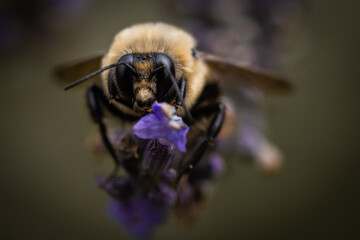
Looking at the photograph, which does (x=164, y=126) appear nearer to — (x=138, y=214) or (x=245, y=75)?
(x=138, y=214)

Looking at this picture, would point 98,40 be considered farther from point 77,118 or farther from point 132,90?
point 132,90

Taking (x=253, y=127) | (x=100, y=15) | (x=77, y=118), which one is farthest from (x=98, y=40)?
(x=253, y=127)

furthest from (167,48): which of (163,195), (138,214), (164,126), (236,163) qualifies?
(236,163)

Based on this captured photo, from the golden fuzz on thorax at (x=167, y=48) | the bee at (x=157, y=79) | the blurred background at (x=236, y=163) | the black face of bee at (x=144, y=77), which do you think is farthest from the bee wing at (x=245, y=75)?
the blurred background at (x=236, y=163)

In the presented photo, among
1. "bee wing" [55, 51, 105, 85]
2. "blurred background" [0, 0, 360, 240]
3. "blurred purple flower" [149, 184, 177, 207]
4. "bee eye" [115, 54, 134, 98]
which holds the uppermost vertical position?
"bee eye" [115, 54, 134, 98]

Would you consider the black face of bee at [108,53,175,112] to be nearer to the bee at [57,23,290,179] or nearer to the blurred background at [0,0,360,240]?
the bee at [57,23,290,179]

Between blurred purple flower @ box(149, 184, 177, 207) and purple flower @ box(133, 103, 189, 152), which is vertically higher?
purple flower @ box(133, 103, 189, 152)

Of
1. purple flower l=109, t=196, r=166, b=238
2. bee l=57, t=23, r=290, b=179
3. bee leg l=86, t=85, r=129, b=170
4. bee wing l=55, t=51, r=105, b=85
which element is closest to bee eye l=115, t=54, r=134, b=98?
bee l=57, t=23, r=290, b=179

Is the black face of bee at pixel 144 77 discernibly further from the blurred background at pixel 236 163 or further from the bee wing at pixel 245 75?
the blurred background at pixel 236 163
